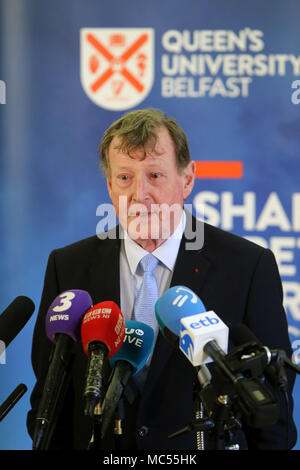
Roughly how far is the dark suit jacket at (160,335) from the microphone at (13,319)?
0.67 meters

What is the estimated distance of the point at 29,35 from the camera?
334cm

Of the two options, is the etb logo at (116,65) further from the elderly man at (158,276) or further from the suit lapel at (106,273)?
the suit lapel at (106,273)

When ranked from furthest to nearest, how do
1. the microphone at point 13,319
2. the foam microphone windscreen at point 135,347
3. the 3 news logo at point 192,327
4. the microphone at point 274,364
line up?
the foam microphone windscreen at point 135,347 → the microphone at point 13,319 → the 3 news logo at point 192,327 → the microphone at point 274,364

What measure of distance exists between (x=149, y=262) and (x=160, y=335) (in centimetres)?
34

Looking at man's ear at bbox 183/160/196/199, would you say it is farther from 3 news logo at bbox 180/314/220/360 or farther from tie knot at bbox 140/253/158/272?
3 news logo at bbox 180/314/220/360

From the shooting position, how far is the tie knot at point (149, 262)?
2.33m

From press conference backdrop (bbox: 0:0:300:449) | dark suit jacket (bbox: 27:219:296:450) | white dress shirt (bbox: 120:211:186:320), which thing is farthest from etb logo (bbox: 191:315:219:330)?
press conference backdrop (bbox: 0:0:300:449)

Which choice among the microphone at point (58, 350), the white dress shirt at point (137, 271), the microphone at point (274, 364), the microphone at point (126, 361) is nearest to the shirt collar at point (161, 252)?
the white dress shirt at point (137, 271)

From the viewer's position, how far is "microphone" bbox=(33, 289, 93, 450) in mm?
1185

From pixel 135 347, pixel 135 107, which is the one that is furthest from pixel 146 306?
pixel 135 107

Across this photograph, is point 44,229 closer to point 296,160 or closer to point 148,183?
point 148,183

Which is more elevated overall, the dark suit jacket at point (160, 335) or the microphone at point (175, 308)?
the microphone at point (175, 308)

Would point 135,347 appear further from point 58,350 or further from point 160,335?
point 160,335

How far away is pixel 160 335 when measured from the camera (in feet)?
7.07
